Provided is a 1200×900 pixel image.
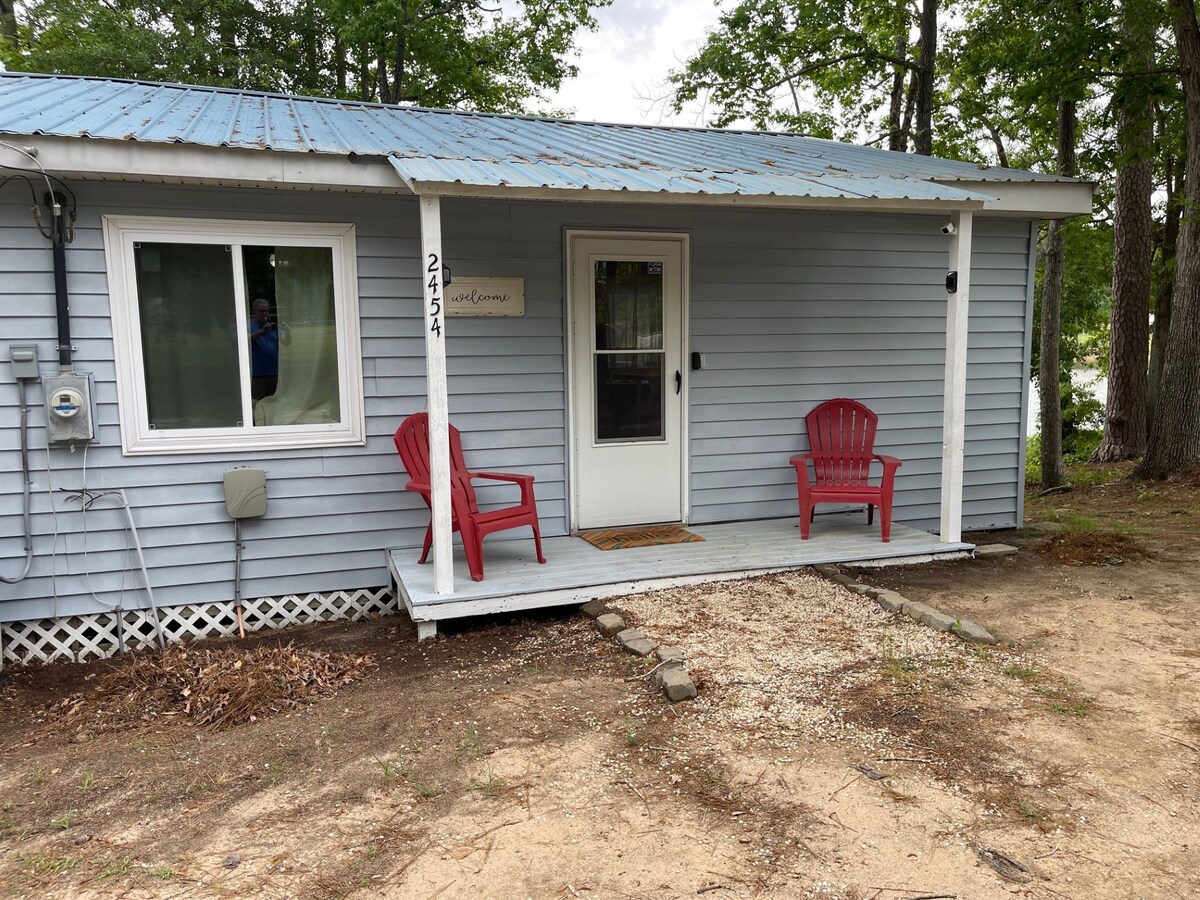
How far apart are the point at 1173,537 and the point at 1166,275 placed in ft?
24.9

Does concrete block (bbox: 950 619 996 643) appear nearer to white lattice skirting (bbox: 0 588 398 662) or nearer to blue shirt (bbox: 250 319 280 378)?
white lattice skirting (bbox: 0 588 398 662)

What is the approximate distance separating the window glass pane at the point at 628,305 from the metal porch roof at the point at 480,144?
69 cm

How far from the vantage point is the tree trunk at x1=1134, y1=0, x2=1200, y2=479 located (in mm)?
7285

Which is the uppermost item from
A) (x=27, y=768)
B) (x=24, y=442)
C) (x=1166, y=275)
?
(x=1166, y=275)

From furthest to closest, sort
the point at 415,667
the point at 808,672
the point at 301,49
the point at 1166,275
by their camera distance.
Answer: the point at 301,49 → the point at 1166,275 → the point at 415,667 → the point at 808,672

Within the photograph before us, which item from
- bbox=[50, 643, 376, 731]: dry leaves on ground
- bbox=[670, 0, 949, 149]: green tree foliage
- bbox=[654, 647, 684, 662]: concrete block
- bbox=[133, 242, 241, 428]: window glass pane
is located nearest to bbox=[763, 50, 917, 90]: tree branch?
bbox=[670, 0, 949, 149]: green tree foliage

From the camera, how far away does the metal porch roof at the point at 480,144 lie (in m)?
3.94

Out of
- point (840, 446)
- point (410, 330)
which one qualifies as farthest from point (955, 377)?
point (410, 330)

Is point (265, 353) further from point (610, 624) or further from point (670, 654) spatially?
point (670, 654)

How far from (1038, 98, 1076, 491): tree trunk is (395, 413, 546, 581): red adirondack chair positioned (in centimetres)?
736

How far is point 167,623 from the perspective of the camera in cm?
440

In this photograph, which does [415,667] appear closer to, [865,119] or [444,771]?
[444,771]

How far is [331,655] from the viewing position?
399 cm

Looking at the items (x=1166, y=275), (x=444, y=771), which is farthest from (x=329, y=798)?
(x=1166, y=275)
